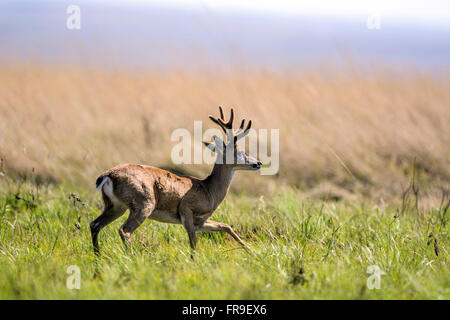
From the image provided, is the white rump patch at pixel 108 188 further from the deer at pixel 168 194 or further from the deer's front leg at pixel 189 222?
the deer's front leg at pixel 189 222

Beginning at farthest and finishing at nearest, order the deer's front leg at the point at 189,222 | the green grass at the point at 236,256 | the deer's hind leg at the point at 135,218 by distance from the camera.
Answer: the deer's front leg at the point at 189,222 < the deer's hind leg at the point at 135,218 < the green grass at the point at 236,256

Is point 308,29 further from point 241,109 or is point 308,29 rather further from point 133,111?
point 133,111

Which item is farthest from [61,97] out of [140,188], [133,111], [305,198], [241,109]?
[140,188]

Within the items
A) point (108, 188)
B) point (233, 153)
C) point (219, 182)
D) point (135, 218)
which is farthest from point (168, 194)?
point (233, 153)

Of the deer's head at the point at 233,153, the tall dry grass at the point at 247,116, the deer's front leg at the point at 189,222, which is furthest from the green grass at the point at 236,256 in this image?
the tall dry grass at the point at 247,116

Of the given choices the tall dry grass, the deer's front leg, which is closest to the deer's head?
the deer's front leg

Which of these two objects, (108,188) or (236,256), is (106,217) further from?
(236,256)

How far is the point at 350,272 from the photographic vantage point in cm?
470

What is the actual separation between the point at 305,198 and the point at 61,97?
6.86m

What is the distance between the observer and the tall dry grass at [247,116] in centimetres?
984

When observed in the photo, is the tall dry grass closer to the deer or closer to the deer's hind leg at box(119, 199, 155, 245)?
the deer

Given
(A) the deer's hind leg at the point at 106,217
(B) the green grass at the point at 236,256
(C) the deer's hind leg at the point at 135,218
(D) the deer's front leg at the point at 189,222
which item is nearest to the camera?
(B) the green grass at the point at 236,256

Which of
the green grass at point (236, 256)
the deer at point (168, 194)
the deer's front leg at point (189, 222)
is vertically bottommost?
the green grass at point (236, 256)

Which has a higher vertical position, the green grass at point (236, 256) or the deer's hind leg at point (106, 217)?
the deer's hind leg at point (106, 217)
